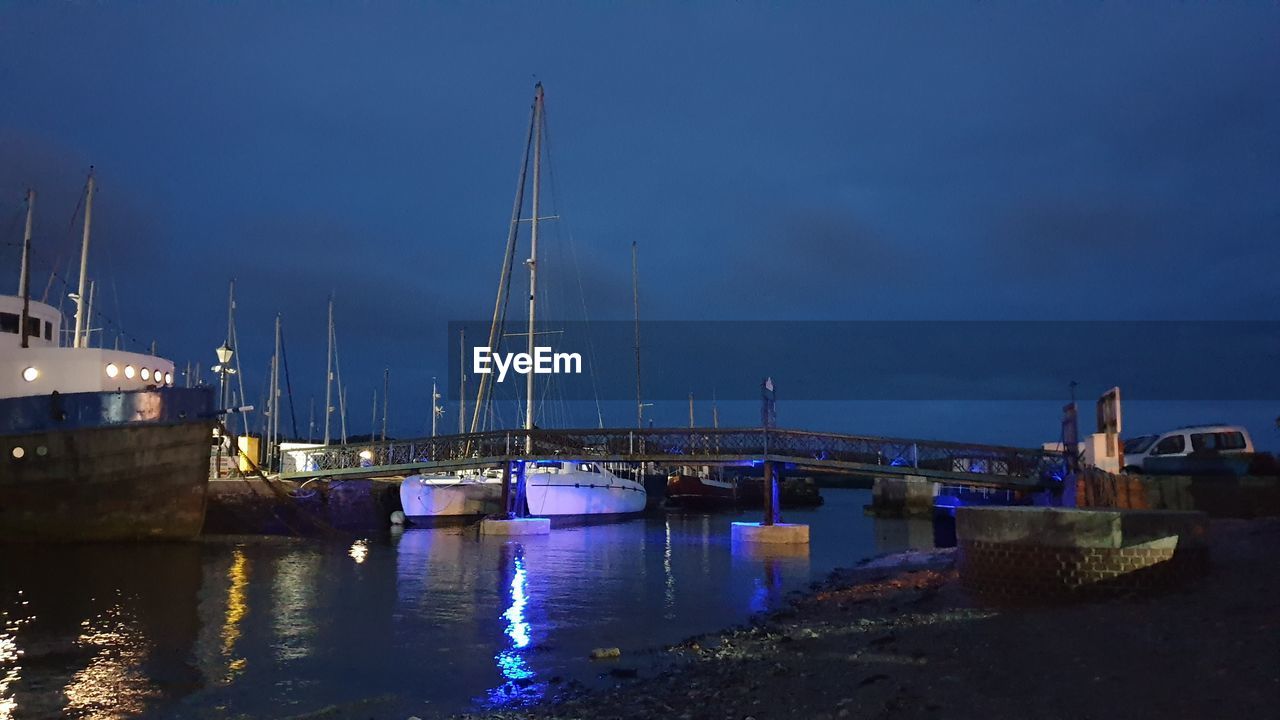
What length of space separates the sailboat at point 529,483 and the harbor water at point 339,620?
15548 millimetres

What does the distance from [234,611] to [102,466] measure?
14.7m

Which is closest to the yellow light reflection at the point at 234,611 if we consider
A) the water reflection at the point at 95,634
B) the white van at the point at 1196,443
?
the water reflection at the point at 95,634

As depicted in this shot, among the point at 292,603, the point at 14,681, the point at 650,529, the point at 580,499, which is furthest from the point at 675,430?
the point at 14,681

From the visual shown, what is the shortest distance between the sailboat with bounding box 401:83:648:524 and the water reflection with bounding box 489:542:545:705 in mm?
21398

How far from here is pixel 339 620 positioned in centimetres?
1756

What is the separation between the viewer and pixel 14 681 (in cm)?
1209

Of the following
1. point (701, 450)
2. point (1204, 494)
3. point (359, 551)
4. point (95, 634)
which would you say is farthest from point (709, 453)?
point (95, 634)

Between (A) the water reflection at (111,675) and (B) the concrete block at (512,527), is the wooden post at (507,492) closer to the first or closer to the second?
(B) the concrete block at (512,527)

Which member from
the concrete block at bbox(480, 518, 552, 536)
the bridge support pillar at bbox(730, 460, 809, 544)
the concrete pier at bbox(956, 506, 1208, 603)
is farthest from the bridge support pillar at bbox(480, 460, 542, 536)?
the concrete pier at bbox(956, 506, 1208, 603)

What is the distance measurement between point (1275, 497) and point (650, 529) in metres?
35.8

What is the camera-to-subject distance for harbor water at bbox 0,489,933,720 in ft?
38.0

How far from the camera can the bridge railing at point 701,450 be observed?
37.5 metres

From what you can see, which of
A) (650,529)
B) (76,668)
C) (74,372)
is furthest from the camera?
(650,529)

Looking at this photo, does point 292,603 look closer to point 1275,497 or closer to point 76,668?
point 76,668
